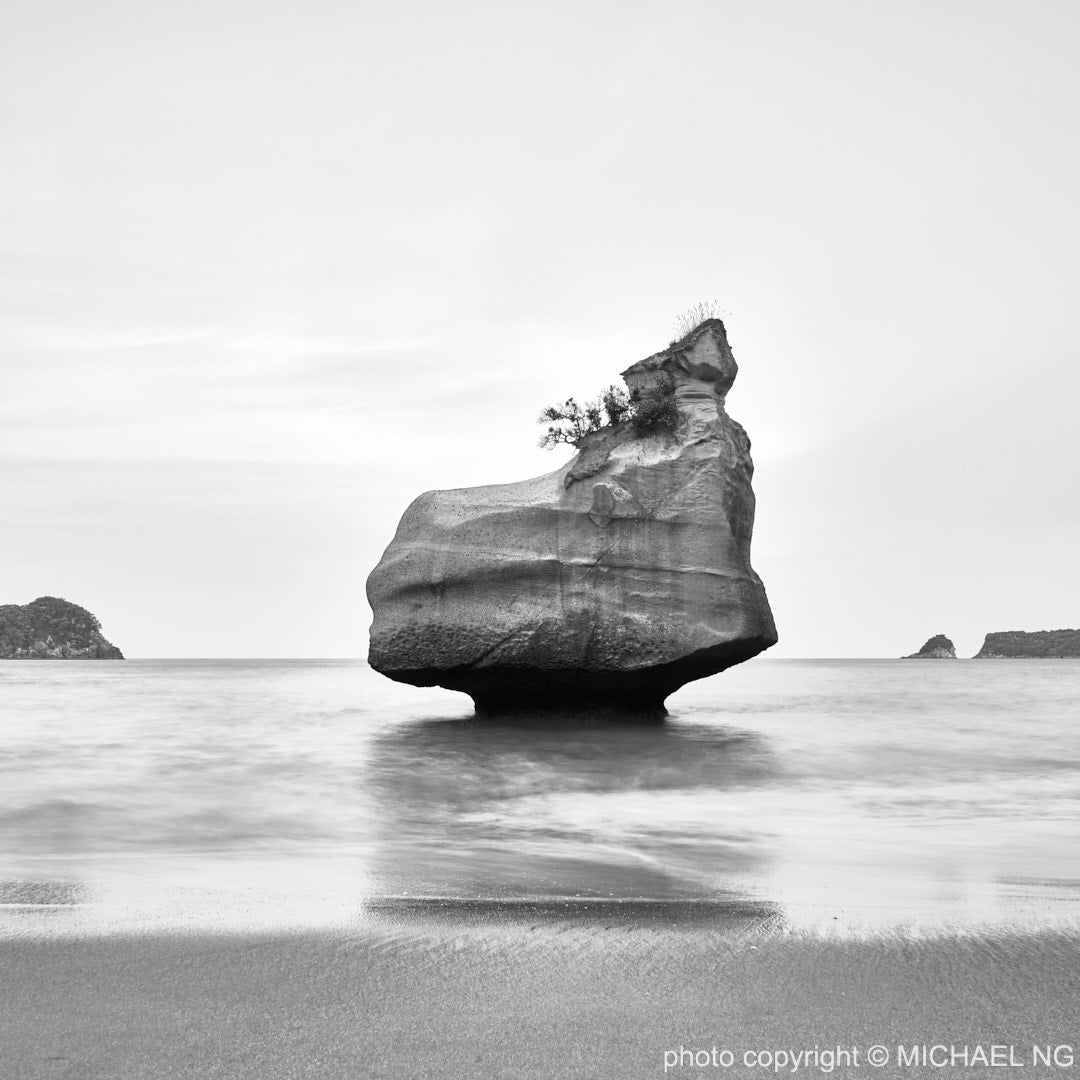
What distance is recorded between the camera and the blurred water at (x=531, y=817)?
6.01 metres

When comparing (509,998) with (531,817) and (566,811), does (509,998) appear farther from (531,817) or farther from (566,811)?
(566,811)

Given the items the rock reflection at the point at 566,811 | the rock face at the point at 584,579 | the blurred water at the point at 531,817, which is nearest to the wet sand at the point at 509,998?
the blurred water at the point at 531,817

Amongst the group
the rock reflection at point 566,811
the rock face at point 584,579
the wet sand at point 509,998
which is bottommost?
the rock reflection at point 566,811

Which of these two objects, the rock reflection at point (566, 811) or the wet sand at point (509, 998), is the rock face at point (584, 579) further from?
the wet sand at point (509, 998)

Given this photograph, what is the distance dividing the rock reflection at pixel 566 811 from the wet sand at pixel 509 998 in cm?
128

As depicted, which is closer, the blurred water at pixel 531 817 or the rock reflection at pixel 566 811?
the blurred water at pixel 531 817

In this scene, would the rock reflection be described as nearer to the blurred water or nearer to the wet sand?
the blurred water

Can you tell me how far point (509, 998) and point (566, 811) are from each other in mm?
7426

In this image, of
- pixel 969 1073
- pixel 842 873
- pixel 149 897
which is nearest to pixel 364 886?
pixel 149 897

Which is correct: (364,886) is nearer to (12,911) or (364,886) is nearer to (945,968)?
(12,911)

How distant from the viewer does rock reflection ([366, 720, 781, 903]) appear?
6.75 metres

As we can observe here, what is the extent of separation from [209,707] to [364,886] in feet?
70.5

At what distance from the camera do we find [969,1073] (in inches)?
132

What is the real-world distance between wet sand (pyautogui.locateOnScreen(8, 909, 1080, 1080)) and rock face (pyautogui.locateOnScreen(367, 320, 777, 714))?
480 inches
